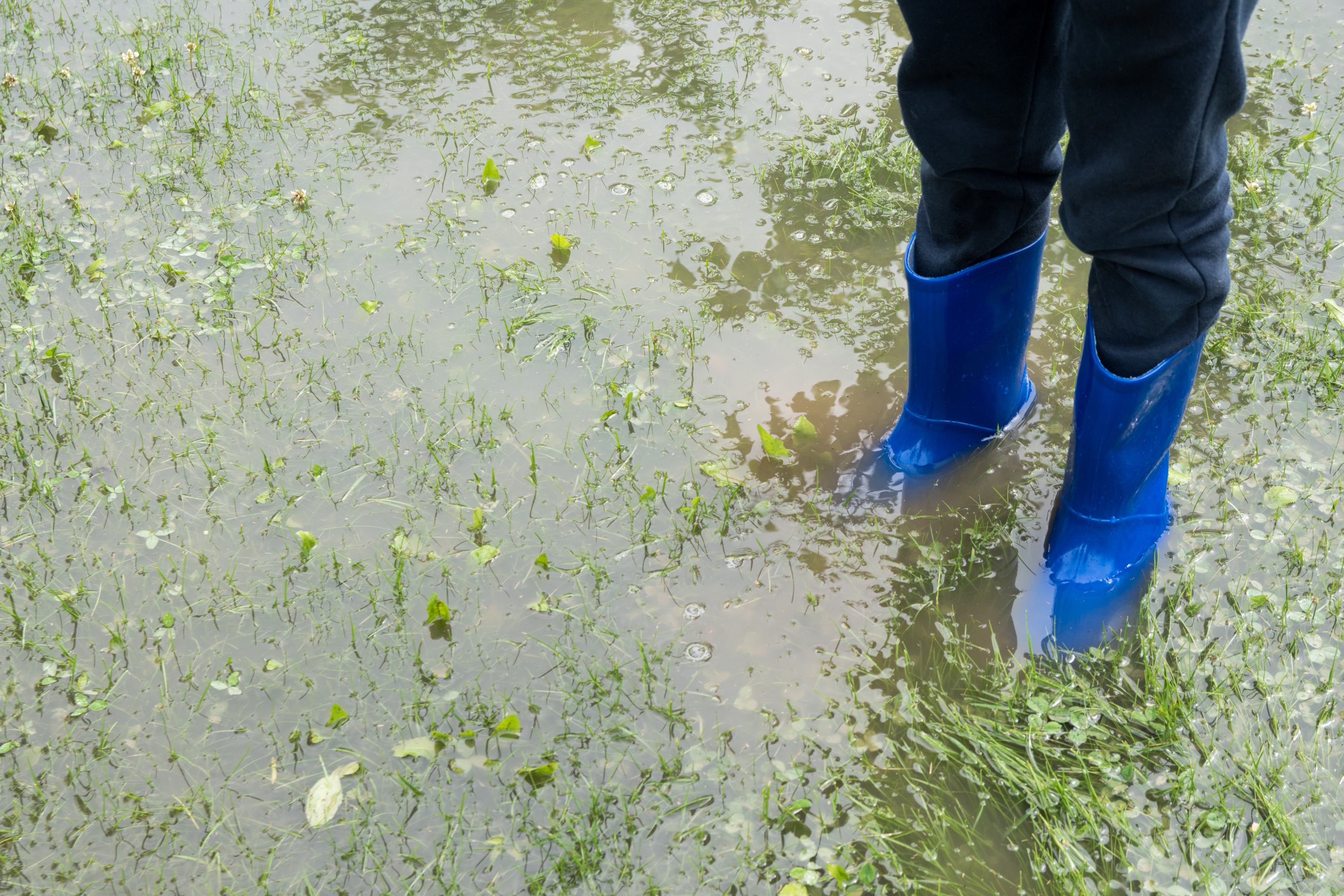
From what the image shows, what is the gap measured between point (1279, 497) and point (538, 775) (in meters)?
1.84

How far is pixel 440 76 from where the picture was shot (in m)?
3.86

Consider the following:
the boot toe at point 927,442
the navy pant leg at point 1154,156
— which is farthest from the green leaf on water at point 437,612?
the navy pant leg at point 1154,156

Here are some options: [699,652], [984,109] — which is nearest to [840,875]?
[699,652]

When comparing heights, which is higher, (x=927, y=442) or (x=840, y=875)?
(x=927, y=442)

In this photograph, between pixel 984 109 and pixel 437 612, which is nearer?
pixel 984 109

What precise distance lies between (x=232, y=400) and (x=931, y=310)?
6.26 ft

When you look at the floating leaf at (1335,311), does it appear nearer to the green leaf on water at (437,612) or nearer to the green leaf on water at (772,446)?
the green leaf on water at (772,446)

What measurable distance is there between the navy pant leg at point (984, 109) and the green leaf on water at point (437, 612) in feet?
4.47

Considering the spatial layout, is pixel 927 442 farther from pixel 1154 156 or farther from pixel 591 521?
pixel 1154 156

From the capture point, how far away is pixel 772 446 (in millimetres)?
2439

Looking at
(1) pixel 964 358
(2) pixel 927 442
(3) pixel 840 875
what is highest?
(1) pixel 964 358

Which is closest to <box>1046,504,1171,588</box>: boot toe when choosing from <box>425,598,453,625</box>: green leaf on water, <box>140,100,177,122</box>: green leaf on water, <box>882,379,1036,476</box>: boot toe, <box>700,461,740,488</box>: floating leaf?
<box>882,379,1036,476</box>: boot toe

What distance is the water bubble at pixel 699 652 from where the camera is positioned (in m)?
2.09

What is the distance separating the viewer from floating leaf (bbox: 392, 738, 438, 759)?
1925 millimetres
